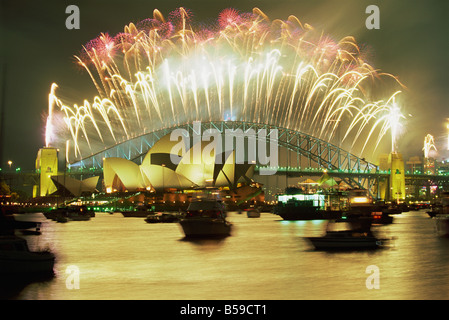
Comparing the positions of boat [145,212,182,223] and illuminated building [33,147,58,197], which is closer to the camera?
boat [145,212,182,223]

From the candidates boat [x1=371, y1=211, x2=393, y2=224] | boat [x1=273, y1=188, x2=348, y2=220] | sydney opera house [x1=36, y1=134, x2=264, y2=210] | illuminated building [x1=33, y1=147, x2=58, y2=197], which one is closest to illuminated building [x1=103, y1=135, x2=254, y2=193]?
sydney opera house [x1=36, y1=134, x2=264, y2=210]

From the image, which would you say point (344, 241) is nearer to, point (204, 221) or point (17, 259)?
point (204, 221)

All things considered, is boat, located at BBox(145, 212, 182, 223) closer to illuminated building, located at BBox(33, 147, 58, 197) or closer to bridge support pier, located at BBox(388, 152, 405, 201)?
illuminated building, located at BBox(33, 147, 58, 197)

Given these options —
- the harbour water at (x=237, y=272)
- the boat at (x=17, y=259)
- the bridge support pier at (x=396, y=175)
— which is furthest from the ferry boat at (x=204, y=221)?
the bridge support pier at (x=396, y=175)

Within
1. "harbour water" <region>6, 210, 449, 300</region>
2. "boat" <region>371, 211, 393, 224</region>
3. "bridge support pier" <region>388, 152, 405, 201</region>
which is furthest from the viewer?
"bridge support pier" <region>388, 152, 405, 201</region>

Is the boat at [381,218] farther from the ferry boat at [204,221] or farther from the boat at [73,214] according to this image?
the boat at [73,214]
